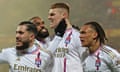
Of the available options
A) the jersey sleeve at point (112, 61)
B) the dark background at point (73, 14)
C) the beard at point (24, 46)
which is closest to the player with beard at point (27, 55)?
the beard at point (24, 46)

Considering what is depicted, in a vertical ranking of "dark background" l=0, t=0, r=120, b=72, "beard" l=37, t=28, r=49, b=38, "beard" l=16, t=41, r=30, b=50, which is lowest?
"beard" l=16, t=41, r=30, b=50

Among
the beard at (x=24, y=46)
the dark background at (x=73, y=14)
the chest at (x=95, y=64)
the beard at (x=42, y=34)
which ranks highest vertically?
the dark background at (x=73, y=14)

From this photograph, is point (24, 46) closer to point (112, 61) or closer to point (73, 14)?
point (112, 61)

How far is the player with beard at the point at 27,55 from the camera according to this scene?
2.54 meters

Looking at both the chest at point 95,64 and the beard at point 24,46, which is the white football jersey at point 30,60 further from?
the chest at point 95,64

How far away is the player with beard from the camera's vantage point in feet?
8.33

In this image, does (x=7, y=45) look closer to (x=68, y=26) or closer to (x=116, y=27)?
(x=116, y=27)

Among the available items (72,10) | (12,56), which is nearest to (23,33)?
(12,56)

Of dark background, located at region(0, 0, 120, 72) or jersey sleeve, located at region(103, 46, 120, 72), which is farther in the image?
dark background, located at region(0, 0, 120, 72)

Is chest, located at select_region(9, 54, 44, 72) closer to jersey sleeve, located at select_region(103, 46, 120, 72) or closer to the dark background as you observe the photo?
jersey sleeve, located at select_region(103, 46, 120, 72)

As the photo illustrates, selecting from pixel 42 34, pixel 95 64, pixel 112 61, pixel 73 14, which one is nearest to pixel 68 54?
pixel 95 64

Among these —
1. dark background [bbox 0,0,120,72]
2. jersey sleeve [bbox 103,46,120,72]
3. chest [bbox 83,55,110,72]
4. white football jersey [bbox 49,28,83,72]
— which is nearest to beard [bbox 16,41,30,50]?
white football jersey [bbox 49,28,83,72]

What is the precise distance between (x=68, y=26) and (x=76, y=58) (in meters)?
0.26

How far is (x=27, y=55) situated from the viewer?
2562mm
